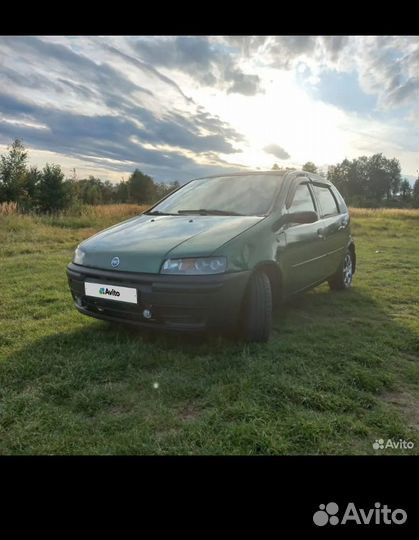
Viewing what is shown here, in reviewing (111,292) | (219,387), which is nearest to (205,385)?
(219,387)

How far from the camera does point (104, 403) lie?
2250 mm

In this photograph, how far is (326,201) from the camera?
182 inches

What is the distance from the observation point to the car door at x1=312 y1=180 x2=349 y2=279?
169 inches

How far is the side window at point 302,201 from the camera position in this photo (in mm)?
3684

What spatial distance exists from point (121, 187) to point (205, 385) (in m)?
38.4

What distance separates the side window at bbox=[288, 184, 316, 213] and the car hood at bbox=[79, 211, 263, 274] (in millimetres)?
601

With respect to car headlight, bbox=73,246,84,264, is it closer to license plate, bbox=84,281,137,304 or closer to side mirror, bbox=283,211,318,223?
license plate, bbox=84,281,137,304

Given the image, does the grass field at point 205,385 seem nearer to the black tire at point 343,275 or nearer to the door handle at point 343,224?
the black tire at point 343,275

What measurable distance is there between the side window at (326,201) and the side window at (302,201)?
0.29m

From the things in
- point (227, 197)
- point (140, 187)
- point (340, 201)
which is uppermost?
point (140, 187)

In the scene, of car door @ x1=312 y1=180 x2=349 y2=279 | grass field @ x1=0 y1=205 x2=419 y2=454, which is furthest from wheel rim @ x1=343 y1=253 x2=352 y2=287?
grass field @ x1=0 y1=205 x2=419 y2=454

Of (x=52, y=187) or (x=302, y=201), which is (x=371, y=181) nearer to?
(x=52, y=187)
